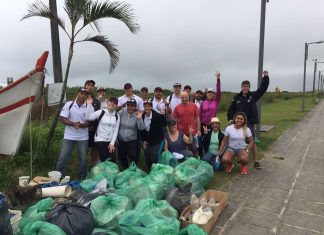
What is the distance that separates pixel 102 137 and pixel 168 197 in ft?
6.51

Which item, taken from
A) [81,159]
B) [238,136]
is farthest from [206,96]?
[81,159]

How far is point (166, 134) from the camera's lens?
786 cm

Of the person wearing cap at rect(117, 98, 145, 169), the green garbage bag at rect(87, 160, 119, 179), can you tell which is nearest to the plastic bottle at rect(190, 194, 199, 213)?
the green garbage bag at rect(87, 160, 119, 179)

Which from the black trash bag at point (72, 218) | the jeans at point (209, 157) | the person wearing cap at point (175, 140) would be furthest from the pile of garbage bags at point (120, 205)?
the jeans at point (209, 157)

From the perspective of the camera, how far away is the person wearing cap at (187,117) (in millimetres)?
8062

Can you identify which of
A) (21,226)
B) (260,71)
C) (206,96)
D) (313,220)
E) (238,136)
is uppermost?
(260,71)

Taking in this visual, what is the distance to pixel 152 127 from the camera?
752 cm

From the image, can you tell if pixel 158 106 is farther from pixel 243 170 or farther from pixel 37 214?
pixel 37 214

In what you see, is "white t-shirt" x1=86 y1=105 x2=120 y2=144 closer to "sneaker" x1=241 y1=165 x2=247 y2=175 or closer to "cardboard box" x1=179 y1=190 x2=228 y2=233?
"cardboard box" x1=179 y1=190 x2=228 y2=233

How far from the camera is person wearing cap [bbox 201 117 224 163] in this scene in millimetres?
8336

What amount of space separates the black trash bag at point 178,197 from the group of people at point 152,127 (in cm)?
171

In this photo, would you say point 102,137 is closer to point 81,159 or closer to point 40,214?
point 81,159

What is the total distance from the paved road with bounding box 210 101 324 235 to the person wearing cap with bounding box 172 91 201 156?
131cm

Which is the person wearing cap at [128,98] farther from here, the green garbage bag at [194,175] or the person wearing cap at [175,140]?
the green garbage bag at [194,175]
